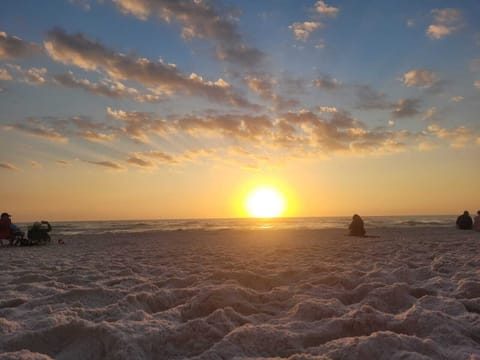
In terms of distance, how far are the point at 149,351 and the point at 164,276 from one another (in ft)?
10.0

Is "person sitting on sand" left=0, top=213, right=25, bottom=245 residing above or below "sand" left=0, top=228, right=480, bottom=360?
above

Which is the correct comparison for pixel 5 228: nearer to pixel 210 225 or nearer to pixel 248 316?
pixel 248 316

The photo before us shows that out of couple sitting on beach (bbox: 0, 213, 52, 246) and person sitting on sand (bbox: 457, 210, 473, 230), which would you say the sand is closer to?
couple sitting on beach (bbox: 0, 213, 52, 246)

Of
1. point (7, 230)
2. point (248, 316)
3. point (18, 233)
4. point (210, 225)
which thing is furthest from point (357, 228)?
point (210, 225)

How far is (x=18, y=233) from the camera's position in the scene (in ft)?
40.2

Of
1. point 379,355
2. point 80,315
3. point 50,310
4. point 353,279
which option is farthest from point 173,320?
point 353,279

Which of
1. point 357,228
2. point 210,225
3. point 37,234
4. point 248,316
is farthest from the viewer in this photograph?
point 210,225

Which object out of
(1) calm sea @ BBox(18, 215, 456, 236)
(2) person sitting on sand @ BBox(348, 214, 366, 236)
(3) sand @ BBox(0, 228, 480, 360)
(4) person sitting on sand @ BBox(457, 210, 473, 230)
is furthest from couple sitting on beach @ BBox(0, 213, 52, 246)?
(4) person sitting on sand @ BBox(457, 210, 473, 230)

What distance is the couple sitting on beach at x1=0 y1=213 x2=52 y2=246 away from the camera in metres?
Answer: 12.1

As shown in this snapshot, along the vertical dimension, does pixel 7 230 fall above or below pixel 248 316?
above

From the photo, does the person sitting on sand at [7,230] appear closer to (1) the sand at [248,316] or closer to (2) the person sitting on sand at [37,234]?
(2) the person sitting on sand at [37,234]

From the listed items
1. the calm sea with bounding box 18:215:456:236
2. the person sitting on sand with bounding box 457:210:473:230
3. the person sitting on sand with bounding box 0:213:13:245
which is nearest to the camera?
the person sitting on sand with bounding box 0:213:13:245

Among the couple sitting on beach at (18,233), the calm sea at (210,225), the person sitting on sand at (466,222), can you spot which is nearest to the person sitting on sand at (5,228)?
the couple sitting on beach at (18,233)

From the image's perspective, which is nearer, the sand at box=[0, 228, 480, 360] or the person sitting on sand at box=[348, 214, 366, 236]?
the sand at box=[0, 228, 480, 360]
